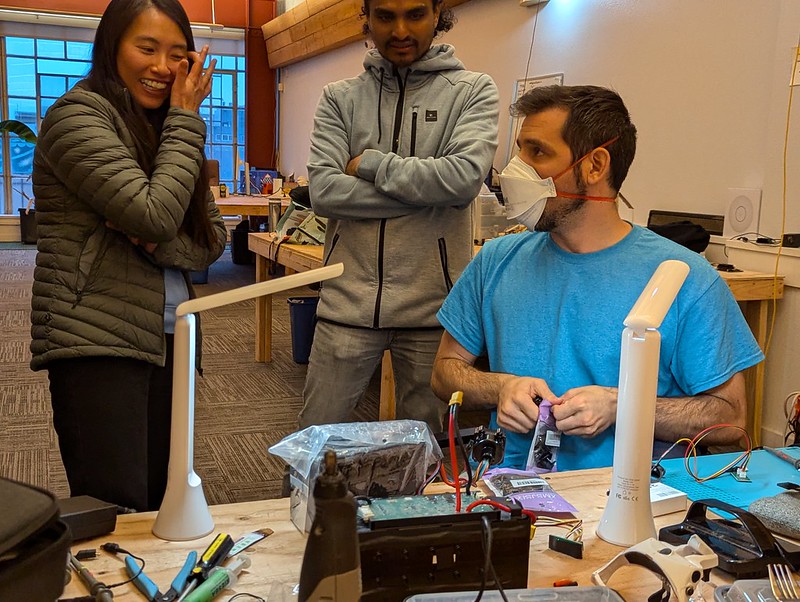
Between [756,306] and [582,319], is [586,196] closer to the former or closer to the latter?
[582,319]

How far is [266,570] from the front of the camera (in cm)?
91

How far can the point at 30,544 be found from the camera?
0.65m

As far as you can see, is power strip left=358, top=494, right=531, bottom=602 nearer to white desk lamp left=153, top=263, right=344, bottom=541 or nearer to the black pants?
white desk lamp left=153, top=263, right=344, bottom=541

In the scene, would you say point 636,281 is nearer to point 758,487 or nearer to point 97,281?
point 758,487

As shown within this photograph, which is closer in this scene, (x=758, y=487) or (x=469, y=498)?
(x=469, y=498)

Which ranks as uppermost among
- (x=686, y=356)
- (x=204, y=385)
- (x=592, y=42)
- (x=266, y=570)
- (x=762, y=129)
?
(x=592, y=42)

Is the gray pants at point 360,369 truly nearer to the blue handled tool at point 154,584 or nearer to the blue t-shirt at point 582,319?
the blue t-shirt at point 582,319

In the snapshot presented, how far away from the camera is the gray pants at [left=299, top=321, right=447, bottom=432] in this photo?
81.0 inches

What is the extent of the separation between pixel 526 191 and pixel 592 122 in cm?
19

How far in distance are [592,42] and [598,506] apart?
140 inches

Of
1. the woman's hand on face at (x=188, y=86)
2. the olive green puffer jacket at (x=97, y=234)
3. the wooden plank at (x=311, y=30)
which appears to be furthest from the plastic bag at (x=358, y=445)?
the wooden plank at (x=311, y=30)

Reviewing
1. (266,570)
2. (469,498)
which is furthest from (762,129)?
(266,570)

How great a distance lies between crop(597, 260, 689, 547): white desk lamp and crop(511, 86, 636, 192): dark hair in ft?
2.07

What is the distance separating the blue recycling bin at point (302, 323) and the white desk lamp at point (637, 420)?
317 cm
